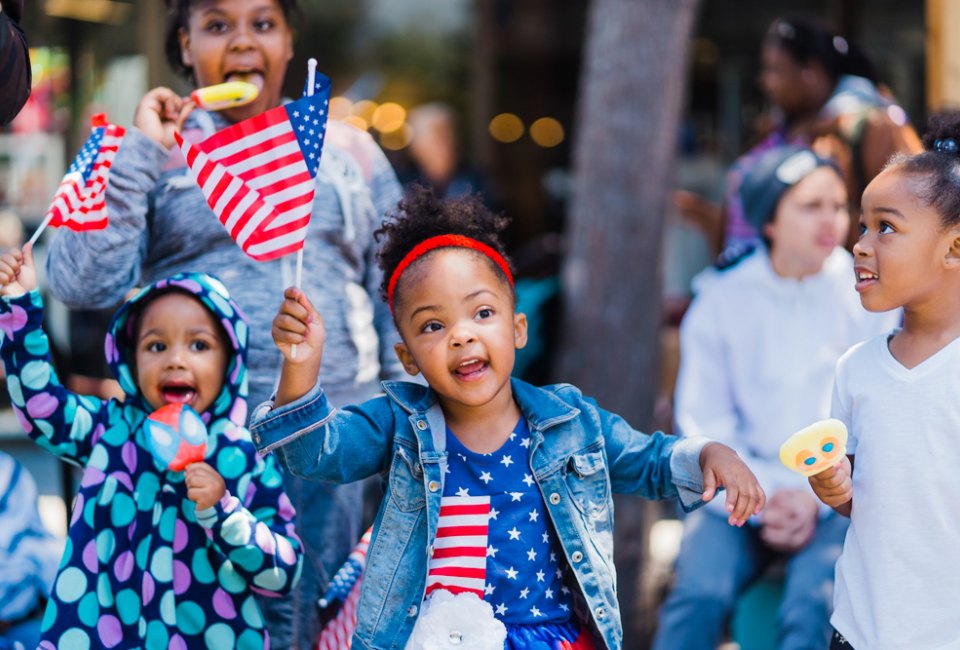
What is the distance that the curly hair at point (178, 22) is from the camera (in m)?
3.39

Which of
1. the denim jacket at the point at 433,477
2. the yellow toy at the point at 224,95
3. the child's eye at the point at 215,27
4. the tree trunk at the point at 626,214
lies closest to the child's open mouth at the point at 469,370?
the denim jacket at the point at 433,477

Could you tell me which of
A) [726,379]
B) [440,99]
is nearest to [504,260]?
[726,379]

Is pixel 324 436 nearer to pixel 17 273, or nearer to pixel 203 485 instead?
pixel 203 485

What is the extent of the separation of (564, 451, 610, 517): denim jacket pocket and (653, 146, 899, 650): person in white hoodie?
104 centimetres

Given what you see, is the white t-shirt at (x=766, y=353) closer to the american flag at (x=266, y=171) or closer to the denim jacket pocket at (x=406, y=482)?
the denim jacket pocket at (x=406, y=482)

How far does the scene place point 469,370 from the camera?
2680 mm

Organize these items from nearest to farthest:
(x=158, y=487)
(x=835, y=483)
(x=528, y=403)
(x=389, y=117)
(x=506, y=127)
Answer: (x=835, y=483) → (x=528, y=403) → (x=158, y=487) → (x=389, y=117) → (x=506, y=127)

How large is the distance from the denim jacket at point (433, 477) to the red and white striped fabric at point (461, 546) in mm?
36

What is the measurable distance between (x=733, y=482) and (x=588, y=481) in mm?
336

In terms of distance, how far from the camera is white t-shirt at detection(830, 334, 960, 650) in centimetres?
265

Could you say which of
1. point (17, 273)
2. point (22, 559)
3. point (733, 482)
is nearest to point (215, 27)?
point (17, 273)

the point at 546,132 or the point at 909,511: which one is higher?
the point at 546,132

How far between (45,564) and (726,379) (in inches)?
83.9

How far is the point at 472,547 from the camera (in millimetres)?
2689
